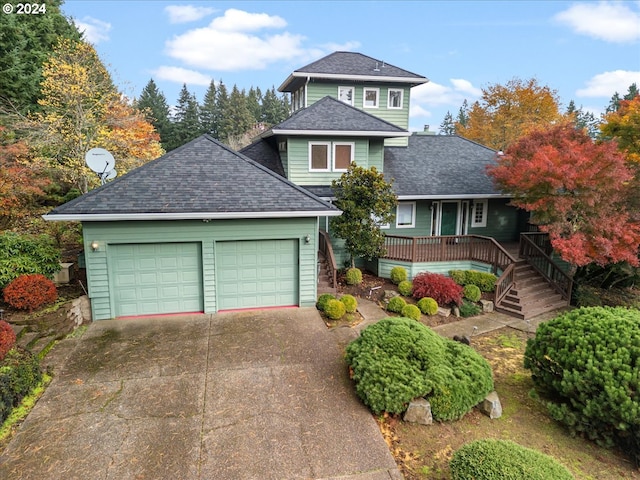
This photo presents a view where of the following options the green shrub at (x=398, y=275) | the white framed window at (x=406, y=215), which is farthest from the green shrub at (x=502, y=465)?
the white framed window at (x=406, y=215)

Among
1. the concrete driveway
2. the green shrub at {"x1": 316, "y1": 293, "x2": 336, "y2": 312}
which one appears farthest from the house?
the concrete driveway

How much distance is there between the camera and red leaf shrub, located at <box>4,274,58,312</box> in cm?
852

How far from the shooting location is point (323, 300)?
10328 millimetres

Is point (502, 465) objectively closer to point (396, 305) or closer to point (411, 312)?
point (411, 312)

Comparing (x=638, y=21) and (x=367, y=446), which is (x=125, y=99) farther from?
(x=638, y=21)

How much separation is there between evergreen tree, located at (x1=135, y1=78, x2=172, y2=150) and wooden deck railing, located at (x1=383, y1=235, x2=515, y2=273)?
46012mm

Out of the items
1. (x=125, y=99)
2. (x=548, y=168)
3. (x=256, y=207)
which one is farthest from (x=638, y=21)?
(x=125, y=99)

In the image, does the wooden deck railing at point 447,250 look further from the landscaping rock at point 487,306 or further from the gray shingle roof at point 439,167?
the gray shingle roof at point 439,167

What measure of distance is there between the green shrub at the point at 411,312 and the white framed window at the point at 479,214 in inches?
296

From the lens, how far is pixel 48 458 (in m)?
4.93

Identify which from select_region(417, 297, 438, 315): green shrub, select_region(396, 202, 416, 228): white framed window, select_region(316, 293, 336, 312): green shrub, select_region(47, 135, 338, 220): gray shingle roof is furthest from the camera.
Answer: select_region(396, 202, 416, 228): white framed window

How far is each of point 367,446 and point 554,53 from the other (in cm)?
1938

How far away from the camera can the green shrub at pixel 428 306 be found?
11.3 m

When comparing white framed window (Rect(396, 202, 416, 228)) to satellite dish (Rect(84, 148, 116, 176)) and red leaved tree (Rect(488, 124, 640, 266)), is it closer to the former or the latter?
red leaved tree (Rect(488, 124, 640, 266))
